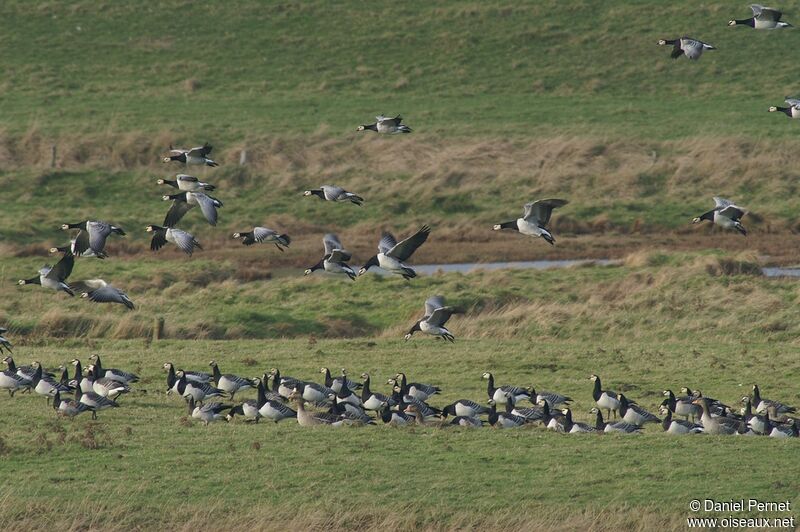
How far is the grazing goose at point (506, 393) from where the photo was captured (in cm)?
2122

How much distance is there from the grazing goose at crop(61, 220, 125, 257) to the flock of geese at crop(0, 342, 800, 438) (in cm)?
193

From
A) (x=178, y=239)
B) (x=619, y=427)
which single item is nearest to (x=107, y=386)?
(x=178, y=239)

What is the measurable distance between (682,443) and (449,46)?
141ft

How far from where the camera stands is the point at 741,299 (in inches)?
1150

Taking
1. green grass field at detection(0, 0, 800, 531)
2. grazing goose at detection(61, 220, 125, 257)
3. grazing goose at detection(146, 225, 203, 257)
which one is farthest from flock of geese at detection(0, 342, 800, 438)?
grazing goose at detection(146, 225, 203, 257)

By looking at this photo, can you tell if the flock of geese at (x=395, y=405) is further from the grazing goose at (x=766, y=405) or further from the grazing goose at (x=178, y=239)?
the grazing goose at (x=178, y=239)

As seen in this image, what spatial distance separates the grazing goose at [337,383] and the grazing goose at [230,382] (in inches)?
48.5

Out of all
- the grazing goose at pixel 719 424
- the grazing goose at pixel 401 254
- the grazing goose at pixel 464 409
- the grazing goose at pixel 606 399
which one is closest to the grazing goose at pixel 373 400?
the grazing goose at pixel 464 409

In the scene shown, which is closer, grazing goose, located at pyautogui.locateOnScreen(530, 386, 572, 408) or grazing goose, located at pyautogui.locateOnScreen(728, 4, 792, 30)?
grazing goose, located at pyautogui.locateOnScreen(530, 386, 572, 408)

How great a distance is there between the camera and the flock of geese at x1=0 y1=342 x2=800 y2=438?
19.3 metres

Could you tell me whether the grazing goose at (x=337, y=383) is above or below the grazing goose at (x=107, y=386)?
below

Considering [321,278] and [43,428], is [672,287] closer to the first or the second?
[321,278]

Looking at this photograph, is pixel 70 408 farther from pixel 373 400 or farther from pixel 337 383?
pixel 373 400

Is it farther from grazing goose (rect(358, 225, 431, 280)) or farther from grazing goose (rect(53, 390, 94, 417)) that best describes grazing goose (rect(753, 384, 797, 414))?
grazing goose (rect(53, 390, 94, 417))
